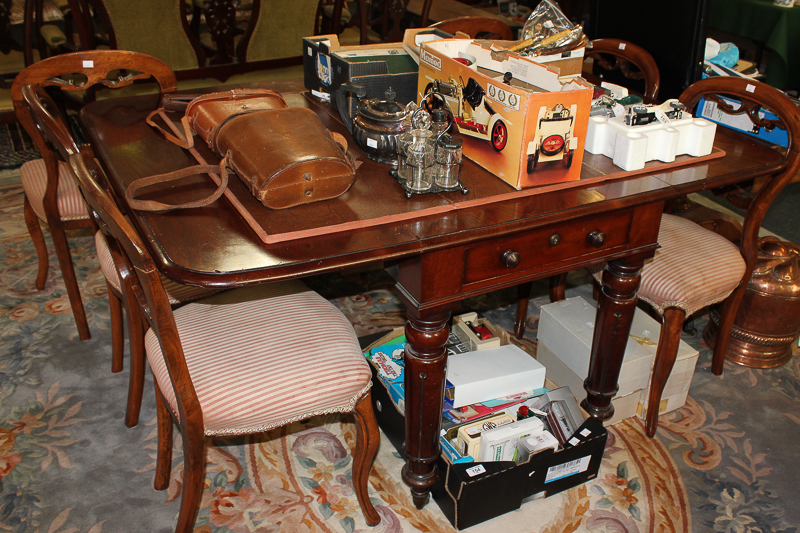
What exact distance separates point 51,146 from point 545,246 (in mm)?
1576

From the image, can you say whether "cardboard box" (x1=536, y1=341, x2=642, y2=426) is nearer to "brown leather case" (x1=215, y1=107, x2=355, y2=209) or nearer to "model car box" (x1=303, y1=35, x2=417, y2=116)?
"model car box" (x1=303, y1=35, x2=417, y2=116)

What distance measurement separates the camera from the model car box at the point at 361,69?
1845 mm

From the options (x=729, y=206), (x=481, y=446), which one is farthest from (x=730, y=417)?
(x=729, y=206)

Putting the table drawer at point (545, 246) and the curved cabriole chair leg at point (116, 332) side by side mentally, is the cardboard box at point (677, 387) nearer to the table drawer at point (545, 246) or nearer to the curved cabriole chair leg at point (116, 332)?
the table drawer at point (545, 246)

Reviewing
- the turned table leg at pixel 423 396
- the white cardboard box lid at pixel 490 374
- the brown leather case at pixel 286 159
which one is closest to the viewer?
the brown leather case at pixel 286 159

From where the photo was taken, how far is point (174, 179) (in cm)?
154

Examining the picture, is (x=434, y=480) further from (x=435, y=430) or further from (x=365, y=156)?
(x=365, y=156)

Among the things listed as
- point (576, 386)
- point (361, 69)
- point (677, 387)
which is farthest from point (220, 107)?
point (677, 387)

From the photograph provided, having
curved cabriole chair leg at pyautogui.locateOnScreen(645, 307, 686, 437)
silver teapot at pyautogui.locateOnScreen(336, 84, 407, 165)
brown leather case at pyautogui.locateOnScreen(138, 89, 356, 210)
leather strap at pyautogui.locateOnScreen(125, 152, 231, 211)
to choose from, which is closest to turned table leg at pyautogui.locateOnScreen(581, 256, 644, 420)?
curved cabriole chair leg at pyautogui.locateOnScreen(645, 307, 686, 437)

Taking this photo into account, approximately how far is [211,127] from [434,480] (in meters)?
1.08

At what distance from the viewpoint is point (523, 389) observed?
1.91 metres

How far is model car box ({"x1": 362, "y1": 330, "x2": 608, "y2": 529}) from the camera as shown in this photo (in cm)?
167

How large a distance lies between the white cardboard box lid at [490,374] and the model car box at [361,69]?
2.55 ft

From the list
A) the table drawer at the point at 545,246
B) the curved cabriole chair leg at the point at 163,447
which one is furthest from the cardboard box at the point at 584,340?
the curved cabriole chair leg at the point at 163,447
